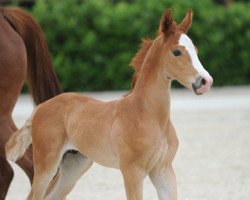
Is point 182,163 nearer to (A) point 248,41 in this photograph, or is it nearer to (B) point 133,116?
(B) point 133,116

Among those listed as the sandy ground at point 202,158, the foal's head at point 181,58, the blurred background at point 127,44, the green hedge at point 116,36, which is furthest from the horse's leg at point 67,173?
the green hedge at point 116,36

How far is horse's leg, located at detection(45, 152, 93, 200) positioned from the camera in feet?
17.6

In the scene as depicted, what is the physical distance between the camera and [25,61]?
632 centimetres

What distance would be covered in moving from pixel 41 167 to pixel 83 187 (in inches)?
104

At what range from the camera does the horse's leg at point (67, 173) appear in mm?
5359

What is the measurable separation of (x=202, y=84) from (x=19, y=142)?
61.0 inches

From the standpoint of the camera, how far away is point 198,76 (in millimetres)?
4480

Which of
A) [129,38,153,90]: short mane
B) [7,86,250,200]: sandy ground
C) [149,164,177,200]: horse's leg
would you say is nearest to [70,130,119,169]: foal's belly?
[149,164,177,200]: horse's leg

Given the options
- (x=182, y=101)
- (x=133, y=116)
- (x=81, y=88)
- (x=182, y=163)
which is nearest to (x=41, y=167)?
(x=133, y=116)

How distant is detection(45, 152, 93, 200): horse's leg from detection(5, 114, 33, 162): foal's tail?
0.29m

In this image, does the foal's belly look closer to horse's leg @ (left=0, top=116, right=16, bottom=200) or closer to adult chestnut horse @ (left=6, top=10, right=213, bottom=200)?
adult chestnut horse @ (left=6, top=10, right=213, bottom=200)

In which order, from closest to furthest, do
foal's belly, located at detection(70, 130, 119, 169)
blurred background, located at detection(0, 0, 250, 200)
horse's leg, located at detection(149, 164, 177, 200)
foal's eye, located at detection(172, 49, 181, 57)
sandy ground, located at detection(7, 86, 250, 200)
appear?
foal's eye, located at detection(172, 49, 181, 57) → horse's leg, located at detection(149, 164, 177, 200) → foal's belly, located at detection(70, 130, 119, 169) → sandy ground, located at detection(7, 86, 250, 200) → blurred background, located at detection(0, 0, 250, 200)

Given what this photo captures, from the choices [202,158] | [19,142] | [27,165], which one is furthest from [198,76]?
[202,158]

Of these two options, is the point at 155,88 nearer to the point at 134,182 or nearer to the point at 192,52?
the point at 192,52
